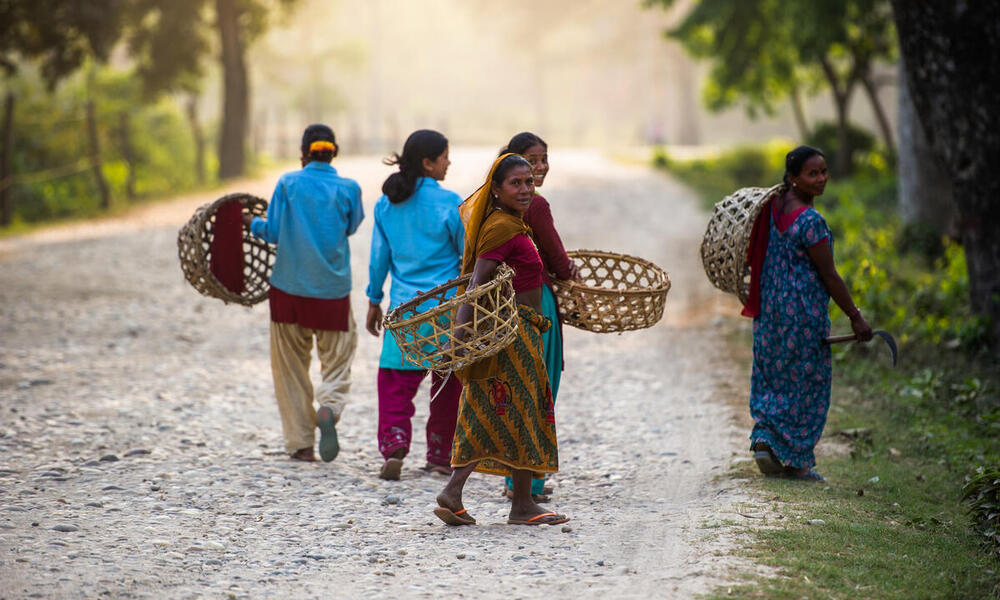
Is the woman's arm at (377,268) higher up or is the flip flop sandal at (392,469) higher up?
the woman's arm at (377,268)

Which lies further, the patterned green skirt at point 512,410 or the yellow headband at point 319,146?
the yellow headband at point 319,146

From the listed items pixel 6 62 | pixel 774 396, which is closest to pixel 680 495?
pixel 774 396

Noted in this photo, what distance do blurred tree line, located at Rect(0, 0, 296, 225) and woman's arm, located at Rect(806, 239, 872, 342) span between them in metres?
15.5

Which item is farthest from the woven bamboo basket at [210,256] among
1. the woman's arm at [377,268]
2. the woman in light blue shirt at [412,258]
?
the woman in light blue shirt at [412,258]

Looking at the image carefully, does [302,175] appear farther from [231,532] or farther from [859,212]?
[859,212]

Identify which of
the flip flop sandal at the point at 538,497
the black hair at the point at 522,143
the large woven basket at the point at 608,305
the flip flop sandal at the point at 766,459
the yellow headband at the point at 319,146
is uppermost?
the yellow headband at the point at 319,146

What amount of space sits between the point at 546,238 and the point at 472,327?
36.4 inches

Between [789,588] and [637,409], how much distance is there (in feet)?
Answer: 14.0

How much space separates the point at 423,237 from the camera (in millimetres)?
6129

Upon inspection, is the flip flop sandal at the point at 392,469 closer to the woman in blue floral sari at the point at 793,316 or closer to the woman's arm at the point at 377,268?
the woman's arm at the point at 377,268

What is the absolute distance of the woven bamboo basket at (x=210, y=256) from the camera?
6445 mm

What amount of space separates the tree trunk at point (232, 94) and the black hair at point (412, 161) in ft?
63.2

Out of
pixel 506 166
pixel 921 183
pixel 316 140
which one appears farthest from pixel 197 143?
pixel 506 166

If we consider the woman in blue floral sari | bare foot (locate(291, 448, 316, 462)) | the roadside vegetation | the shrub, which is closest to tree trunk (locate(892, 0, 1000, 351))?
the roadside vegetation
